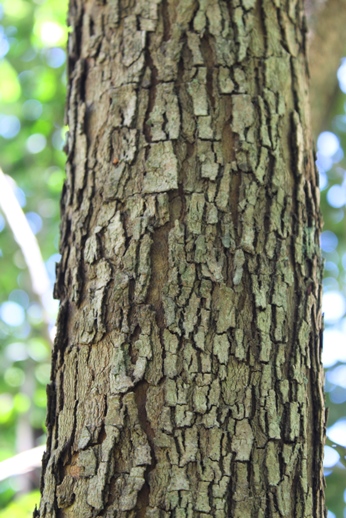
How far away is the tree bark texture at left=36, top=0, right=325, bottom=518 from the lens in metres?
1.02

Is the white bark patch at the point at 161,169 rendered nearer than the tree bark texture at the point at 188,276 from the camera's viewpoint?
No

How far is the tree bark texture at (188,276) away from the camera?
1.02m

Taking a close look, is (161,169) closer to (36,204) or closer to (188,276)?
(188,276)

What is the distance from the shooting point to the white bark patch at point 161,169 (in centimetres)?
118

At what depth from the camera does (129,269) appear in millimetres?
1138

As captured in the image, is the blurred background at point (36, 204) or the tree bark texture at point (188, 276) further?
the blurred background at point (36, 204)

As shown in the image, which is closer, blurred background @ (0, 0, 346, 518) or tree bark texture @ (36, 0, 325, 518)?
tree bark texture @ (36, 0, 325, 518)

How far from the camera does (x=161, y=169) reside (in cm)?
119

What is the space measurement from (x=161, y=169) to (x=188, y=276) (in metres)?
0.24

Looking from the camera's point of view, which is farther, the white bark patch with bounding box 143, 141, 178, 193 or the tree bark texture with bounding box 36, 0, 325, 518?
the white bark patch with bounding box 143, 141, 178, 193

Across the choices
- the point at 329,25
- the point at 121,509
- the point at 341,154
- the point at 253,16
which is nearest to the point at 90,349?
the point at 121,509

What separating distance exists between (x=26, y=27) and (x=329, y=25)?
6.47 ft

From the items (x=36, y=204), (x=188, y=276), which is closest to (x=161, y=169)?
(x=188, y=276)

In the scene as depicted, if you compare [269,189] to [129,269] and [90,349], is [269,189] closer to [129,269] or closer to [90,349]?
[129,269]
